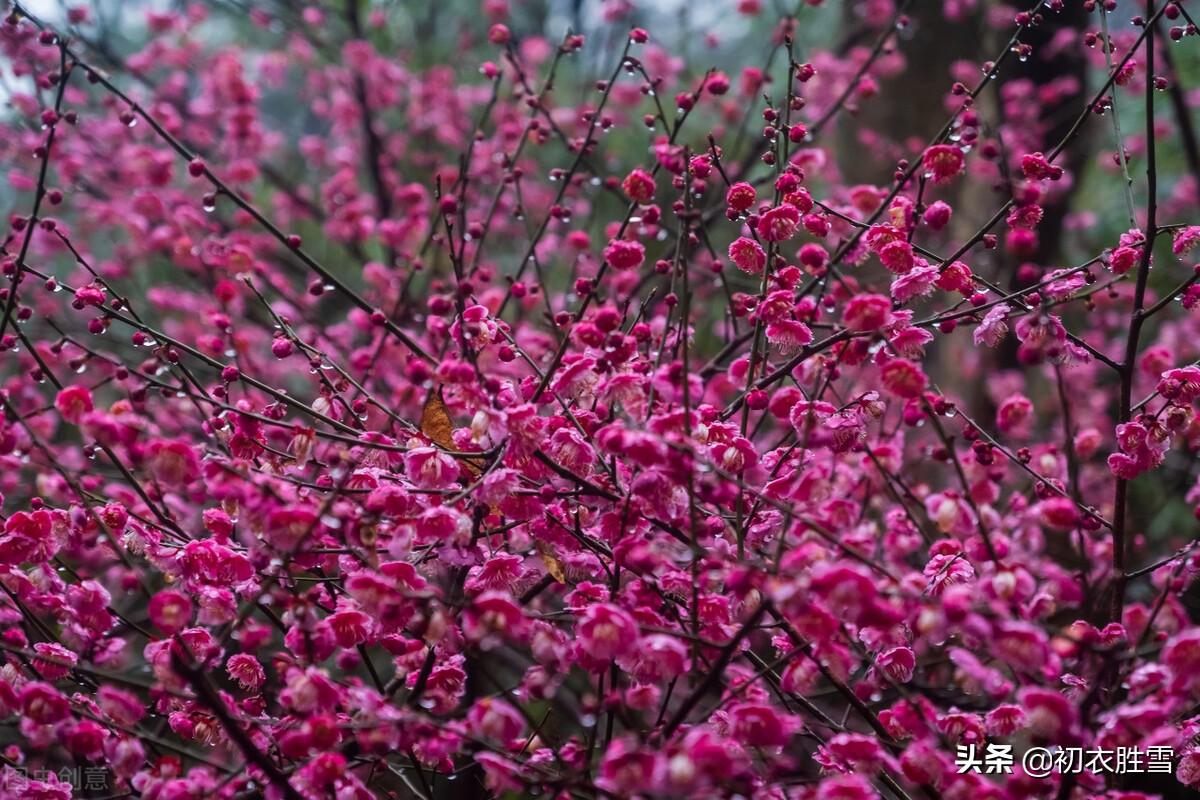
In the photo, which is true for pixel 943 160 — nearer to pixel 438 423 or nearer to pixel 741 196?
pixel 741 196

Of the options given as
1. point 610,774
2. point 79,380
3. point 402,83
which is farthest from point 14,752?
point 402,83

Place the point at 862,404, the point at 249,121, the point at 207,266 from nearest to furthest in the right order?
the point at 862,404 → the point at 207,266 → the point at 249,121

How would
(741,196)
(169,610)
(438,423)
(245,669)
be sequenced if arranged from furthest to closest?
(438,423) < (741,196) < (245,669) < (169,610)

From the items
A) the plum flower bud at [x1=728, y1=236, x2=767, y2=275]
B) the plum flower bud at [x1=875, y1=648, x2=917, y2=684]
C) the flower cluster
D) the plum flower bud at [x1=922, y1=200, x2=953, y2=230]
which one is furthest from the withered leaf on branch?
the plum flower bud at [x1=922, y1=200, x2=953, y2=230]

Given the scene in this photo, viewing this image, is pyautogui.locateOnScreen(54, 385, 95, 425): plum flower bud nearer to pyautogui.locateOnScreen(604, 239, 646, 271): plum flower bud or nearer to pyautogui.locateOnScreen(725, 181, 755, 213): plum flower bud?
pyautogui.locateOnScreen(604, 239, 646, 271): plum flower bud

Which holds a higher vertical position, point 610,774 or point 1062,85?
point 1062,85

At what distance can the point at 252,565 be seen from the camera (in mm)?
1927

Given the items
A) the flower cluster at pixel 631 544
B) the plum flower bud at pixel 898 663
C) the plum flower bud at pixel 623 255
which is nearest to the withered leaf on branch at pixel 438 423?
the flower cluster at pixel 631 544

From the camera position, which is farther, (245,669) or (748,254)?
(748,254)

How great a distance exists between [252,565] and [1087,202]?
7.12m

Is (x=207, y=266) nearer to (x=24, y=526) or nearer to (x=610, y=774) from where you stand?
(x=24, y=526)

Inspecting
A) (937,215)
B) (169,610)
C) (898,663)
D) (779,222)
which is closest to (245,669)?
(169,610)

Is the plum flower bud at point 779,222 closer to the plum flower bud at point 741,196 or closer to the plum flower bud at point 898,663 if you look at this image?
the plum flower bud at point 741,196

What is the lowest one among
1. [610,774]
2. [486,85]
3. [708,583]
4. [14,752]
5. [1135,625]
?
[610,774]
